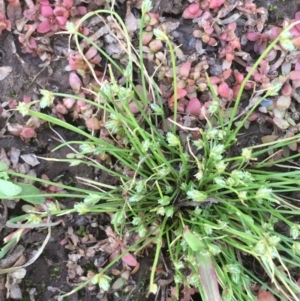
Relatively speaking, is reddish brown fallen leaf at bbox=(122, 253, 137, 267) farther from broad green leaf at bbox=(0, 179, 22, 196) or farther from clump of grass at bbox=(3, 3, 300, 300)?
broad green leaf at bbox=(0, 179, 22, 196)

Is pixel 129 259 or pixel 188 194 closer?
pixel 188 194

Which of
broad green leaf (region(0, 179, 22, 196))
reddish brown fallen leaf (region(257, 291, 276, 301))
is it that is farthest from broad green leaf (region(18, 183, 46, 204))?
reddish brown fallen leaf (region(257, 291, 276, 301))

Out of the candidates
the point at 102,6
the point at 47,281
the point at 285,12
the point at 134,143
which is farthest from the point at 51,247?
the point at 285,12

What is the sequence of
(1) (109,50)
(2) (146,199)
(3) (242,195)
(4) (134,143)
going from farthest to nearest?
(1) (109,50)
(2) (146,199)
(4) (134,143)
(3) (242,195)

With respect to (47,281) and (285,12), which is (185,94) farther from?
(47,281)

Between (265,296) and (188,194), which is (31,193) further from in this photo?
(265,296)

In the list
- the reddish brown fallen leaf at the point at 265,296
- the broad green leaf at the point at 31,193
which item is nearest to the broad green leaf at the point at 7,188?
the broad green leaf at the point at 31,193

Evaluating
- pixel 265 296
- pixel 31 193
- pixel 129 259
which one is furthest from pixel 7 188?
pixel 265 296

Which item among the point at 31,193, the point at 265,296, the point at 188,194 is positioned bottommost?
the point at 265,296
